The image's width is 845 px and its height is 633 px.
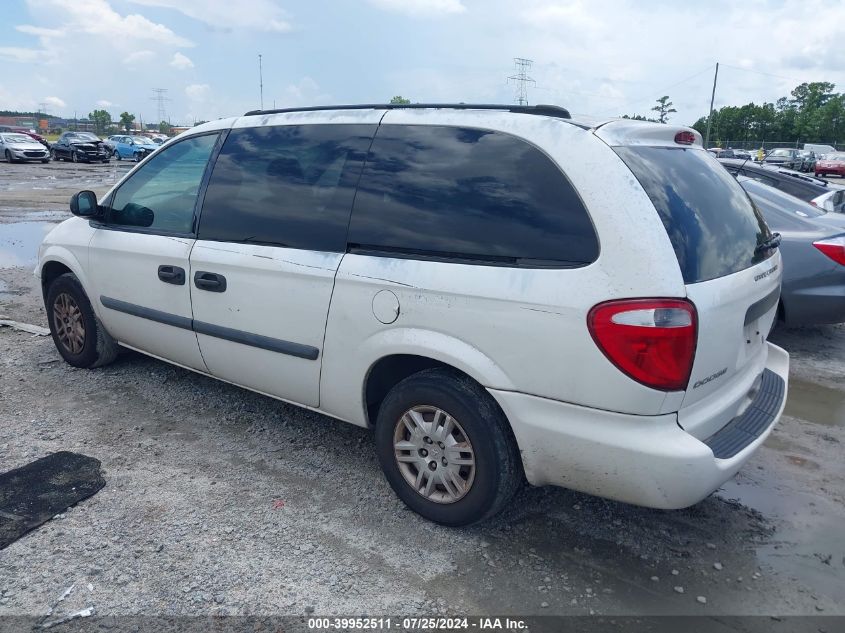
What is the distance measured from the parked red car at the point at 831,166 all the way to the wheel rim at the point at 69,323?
37.8 metres

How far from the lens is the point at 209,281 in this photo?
144 inches

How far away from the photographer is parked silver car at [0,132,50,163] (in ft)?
103

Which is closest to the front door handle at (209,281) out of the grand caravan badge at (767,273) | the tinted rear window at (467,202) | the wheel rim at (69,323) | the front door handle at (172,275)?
the front door handle at (172,275)

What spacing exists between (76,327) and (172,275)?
1.50 meters

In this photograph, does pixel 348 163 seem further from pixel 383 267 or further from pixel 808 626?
pixel 808 626

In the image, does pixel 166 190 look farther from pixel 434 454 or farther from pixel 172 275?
pixel 434 454

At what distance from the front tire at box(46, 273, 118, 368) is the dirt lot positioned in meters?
0.51

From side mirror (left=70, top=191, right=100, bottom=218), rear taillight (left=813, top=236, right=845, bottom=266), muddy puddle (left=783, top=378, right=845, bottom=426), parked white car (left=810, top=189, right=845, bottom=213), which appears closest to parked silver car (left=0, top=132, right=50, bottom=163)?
side mirror (left=70, top=191, right=100, bottom=218)

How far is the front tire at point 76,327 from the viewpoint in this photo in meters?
4.71

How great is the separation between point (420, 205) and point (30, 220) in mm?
12854

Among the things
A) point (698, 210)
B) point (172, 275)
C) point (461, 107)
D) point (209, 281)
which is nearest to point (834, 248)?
point (698, 210)

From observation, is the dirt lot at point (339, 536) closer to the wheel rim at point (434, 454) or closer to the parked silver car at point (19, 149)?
the wheel rim at point (434, 454)

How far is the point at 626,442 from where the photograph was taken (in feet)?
8.07

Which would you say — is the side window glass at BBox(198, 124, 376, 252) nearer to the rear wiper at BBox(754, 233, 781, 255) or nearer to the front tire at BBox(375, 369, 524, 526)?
the front tire at BBox(375, 369, 524, 526)
